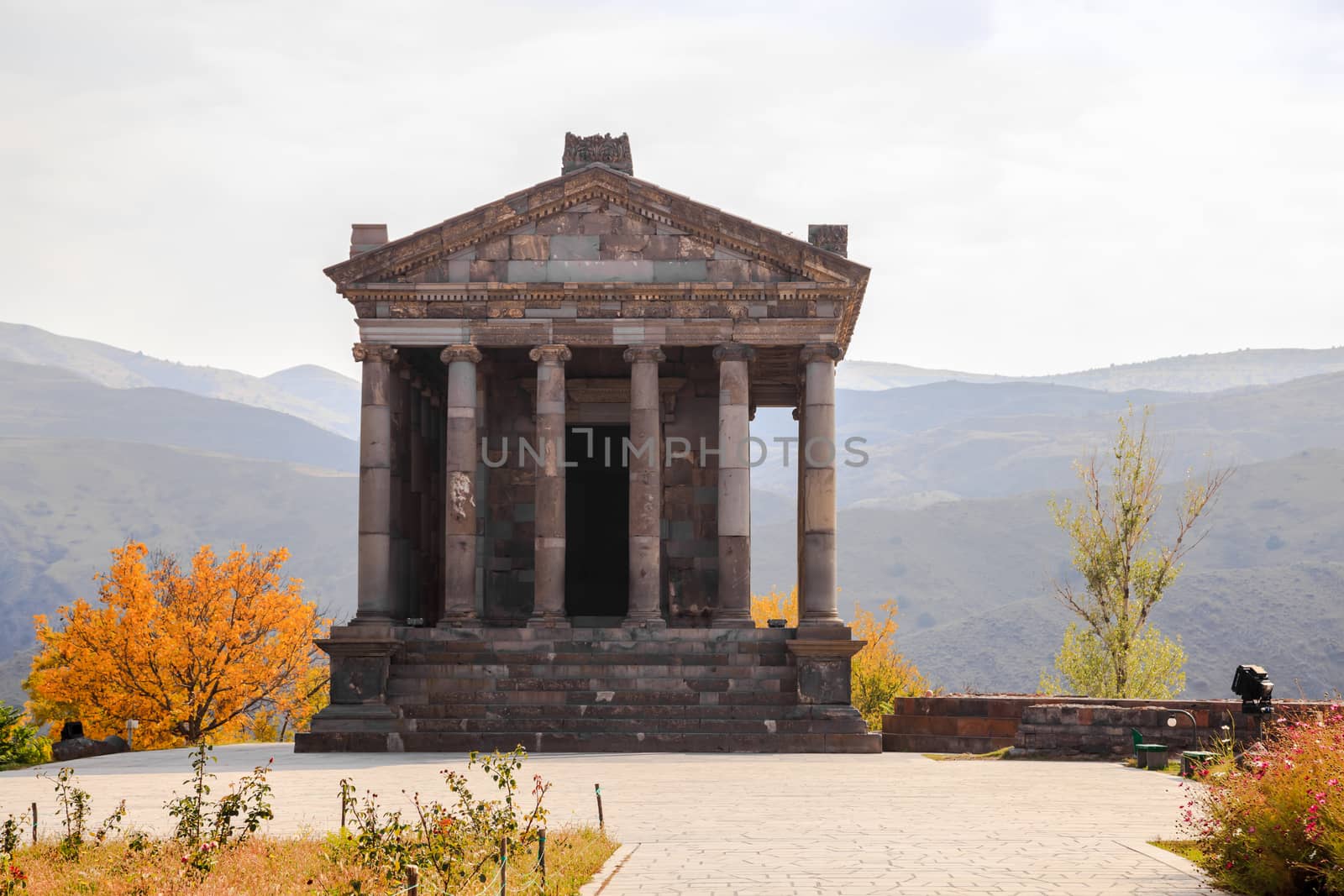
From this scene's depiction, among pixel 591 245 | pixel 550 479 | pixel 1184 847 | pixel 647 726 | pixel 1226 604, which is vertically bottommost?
pixel 1184 847

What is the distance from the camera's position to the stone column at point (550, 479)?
33312mm

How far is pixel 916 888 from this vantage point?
12953 millimetres

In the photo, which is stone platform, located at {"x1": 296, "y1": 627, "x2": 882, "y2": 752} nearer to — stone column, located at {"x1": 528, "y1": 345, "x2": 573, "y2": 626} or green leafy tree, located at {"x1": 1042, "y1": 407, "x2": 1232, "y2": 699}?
stone column, located at {"x1": 528, "y1": 345, "x2": 573, "y2": 626}

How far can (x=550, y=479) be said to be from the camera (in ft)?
110

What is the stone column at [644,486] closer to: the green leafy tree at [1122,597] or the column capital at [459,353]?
the column capital at [459,353]

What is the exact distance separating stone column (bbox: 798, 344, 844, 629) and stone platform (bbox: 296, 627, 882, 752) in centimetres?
164

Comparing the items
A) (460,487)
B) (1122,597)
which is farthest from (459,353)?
(1122,597)

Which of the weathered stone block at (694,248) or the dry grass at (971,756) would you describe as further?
the weathered stone block at (694,248)

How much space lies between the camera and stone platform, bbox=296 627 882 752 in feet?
98.4

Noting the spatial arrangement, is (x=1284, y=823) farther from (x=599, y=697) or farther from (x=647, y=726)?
(x=599, y=697)

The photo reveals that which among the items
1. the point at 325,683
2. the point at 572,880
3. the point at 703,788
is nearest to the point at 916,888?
the point at 572,880

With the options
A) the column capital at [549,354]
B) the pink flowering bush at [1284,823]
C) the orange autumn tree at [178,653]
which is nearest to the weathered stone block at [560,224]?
the column capital at [549,354]

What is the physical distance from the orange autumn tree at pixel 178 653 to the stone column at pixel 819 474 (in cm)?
2191

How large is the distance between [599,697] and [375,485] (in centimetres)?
705
